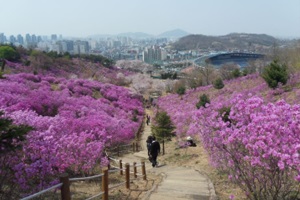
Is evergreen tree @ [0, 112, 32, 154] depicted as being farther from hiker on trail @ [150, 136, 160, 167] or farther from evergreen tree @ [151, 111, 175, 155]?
evergreen tree @ [151, 111, 175, 155]

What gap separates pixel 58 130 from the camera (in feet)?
34.2

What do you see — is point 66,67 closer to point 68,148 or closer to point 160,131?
point 160,131

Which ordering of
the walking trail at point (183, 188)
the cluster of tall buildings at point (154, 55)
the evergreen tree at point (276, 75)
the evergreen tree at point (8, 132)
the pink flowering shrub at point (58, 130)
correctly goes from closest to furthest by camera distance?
the evergreen tree at point (8, 132) → the pink flowering shrub at point (58, 130) → the walking trail at point (183, 188) → the evergreen tree at point (276, 75) → the cluster of tall buildings at point (154, 55)

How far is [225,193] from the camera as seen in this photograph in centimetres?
830

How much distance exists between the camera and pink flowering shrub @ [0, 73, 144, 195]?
Result: 289 inches

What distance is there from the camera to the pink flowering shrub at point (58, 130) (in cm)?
733

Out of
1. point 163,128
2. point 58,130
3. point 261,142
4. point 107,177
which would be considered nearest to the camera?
point 261,142

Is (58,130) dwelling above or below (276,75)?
above

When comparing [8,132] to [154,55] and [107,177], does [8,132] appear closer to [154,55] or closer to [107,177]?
[107,177]


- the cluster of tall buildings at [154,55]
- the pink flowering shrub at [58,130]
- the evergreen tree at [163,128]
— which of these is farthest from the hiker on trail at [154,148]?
the cluster of tall buildings at [154,55]

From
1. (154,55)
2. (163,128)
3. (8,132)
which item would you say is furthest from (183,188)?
Result: (154,55)

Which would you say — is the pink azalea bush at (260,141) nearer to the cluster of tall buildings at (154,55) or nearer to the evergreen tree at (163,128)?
the evergreen tree at (163,128)

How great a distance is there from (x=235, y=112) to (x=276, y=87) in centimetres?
1883

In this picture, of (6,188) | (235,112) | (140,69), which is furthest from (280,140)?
(140,69)
